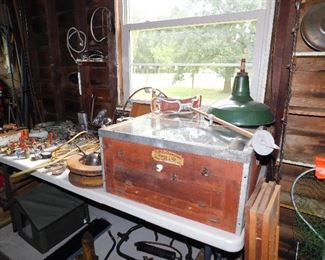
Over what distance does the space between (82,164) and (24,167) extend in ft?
1.61

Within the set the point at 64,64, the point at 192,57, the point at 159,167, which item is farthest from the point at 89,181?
the point at 64,64

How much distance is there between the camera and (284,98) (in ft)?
4.85

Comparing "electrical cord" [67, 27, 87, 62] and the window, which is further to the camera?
"electrical cord" [67, 27, 87, 62]

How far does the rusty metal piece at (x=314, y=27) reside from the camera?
1.20 m

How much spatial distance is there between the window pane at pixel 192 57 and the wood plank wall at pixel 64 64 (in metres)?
0.28

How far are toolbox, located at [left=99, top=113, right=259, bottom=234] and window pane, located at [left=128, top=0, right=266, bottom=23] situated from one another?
0.97 metres

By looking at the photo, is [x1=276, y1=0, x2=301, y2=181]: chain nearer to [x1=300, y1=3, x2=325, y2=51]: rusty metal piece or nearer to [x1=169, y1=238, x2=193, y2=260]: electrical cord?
[x1=300, y1=3, x2=325, y2=51]: rusty metal piece

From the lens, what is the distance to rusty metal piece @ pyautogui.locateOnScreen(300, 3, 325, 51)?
3.94ft

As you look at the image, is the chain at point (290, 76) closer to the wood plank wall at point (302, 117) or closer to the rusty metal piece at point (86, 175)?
the wood plank wall at point (302, 117)

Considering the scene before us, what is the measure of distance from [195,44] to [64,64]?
146 centimetres

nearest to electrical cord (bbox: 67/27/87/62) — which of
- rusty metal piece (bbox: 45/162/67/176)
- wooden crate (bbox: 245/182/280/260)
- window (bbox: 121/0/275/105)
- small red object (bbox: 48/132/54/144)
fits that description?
window (bbox: 121/0/275/105)

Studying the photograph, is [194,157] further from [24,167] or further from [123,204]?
[24,167]

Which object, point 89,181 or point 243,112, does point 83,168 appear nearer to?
point 89,181

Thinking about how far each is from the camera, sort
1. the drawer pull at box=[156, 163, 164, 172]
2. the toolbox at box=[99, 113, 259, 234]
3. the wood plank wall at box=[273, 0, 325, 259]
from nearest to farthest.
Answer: the toolbox at box=[99, 113, 259, 234] < the drawer pull at box=[156, 163, 164, 172] < the wood plank wall at box=[273, 0, 325, 259]
